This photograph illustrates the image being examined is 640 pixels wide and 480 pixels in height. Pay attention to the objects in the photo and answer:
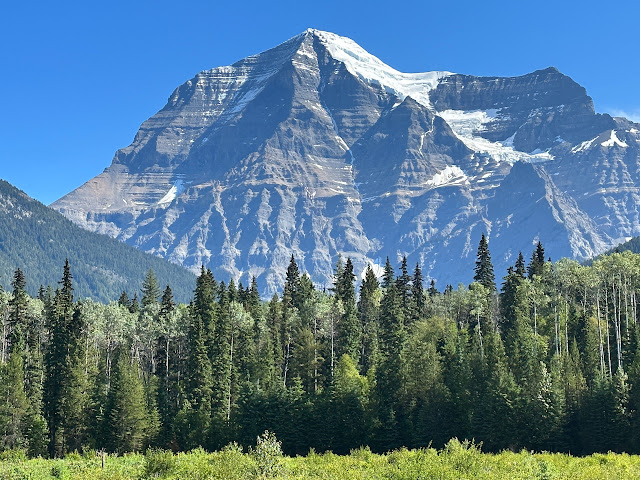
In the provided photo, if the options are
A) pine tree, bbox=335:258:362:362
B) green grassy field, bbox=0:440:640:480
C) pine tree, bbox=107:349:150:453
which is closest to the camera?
green grassy field, bbox=0:440:640:480

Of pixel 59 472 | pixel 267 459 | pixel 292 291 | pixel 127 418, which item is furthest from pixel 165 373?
pixel 267 459

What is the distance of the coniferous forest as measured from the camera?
104250 mm

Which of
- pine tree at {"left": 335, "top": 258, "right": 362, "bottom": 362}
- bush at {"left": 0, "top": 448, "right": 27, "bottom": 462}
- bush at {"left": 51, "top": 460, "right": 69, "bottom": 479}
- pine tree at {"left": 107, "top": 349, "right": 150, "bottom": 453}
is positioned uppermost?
pine tree at {"left": 335, "top": 258, "right": 362, "bottom": 362}

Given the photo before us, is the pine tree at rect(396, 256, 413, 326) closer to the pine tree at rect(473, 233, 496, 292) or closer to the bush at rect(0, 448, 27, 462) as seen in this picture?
the pine tree at rect(473, 233, 496, 292)

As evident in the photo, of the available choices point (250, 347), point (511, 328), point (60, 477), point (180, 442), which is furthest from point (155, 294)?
point (60, 477)

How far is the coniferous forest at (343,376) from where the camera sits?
104 m

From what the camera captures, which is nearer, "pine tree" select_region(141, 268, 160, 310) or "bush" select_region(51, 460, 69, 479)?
"bush" select_region(51, 460, 69, 479)

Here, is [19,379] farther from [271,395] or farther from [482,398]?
[482,398]

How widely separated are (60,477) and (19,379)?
42985 millimetres

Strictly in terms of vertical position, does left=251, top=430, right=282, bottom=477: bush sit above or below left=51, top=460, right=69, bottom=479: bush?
above

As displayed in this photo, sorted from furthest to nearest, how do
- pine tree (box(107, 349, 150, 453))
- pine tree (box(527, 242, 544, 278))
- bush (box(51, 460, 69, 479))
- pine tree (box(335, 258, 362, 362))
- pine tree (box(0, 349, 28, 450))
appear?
pine tree (box(527, 242, 544, 278)) → pine tree (box(335, 258, 362, 362)) → pine tree (box(107, 349, 150, 453)) → pine tree (box(0, 349, 28, 450)) → bush (box(51, 460, 69, 479))

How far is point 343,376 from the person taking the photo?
117 metres

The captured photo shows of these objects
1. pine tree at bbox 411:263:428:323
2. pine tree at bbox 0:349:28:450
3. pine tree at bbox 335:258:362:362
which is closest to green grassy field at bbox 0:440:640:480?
pine tree at bbox 0:349:28:450

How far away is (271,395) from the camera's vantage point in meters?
117
